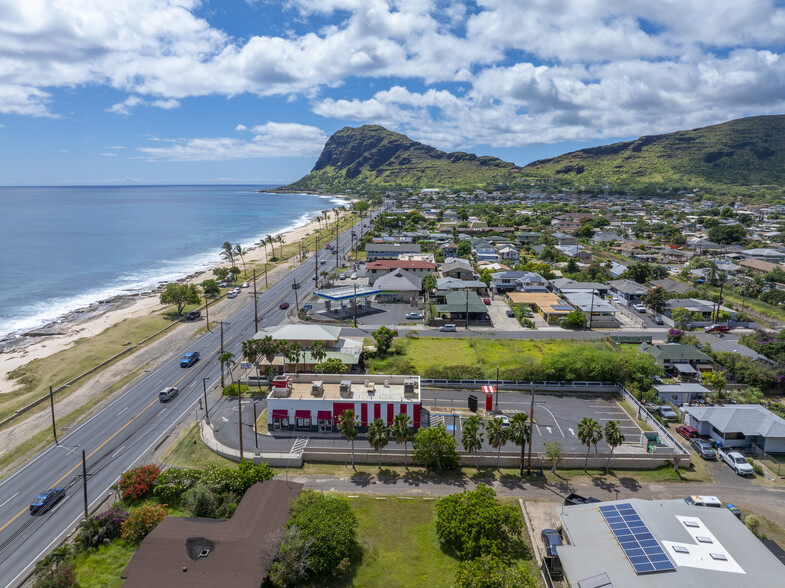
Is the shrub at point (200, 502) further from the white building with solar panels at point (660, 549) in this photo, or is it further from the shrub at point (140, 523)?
the white building with solar panels at point (660, 549)

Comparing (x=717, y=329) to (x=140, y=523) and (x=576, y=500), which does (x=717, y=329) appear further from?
(x=140, y=523)

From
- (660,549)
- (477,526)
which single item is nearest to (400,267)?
(477,526)

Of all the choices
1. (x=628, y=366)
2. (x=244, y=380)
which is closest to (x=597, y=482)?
(x=628, y=366)

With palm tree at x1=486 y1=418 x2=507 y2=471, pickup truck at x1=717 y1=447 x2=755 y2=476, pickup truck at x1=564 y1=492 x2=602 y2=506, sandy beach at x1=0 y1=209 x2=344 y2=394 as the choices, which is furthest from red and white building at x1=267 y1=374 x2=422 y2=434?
sandy beach at x1=0 y1=209 x2=344 y2=394

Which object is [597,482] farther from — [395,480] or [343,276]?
[343,276]

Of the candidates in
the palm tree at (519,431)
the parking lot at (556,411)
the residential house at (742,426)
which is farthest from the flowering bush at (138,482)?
the residential house at (742,426)

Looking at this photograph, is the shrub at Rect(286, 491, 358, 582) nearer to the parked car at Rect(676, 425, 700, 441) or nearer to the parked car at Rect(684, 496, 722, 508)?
the parked car at Rect(684, 496, 722, 508)

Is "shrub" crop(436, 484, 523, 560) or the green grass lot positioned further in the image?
the green grass lot
